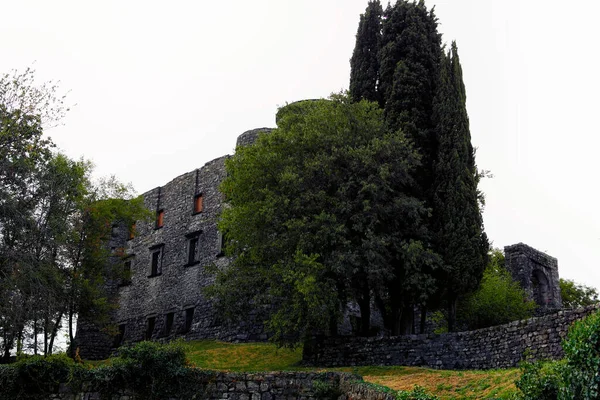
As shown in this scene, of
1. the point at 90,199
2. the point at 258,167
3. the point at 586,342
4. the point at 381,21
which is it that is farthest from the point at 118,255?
the point at 586,342

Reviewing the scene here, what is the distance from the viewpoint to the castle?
123ft

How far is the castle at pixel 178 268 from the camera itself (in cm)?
3756

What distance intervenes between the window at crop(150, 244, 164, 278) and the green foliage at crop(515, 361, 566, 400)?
33.1 m

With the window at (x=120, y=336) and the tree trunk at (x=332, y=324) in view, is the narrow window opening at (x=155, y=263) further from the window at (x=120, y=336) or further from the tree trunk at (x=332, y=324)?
the tree trunk at (x=332, y=324)

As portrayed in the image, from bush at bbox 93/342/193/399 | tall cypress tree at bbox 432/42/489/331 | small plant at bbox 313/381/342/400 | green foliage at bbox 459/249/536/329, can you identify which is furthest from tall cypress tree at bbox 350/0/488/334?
bush at bbox 93/342/193/399

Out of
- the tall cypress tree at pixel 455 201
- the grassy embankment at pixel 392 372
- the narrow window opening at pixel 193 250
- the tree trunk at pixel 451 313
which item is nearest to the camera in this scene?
the grassy embankment at pixel 392 372

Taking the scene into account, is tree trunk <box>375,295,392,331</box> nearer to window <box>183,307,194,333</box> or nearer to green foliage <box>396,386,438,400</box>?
green foliage <box>396,386,438,400</box>

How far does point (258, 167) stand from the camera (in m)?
26.1

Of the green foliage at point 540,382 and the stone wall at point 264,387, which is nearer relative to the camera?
the green foliage at point 540,382

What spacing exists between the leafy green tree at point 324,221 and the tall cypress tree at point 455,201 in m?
0.91

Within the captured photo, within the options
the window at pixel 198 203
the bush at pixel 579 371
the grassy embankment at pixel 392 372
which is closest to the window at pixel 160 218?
the window at pixel 198 203

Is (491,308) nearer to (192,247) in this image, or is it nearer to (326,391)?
(326,391)

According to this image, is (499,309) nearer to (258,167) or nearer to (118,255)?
(258,167)

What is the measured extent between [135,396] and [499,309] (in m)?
20.3
